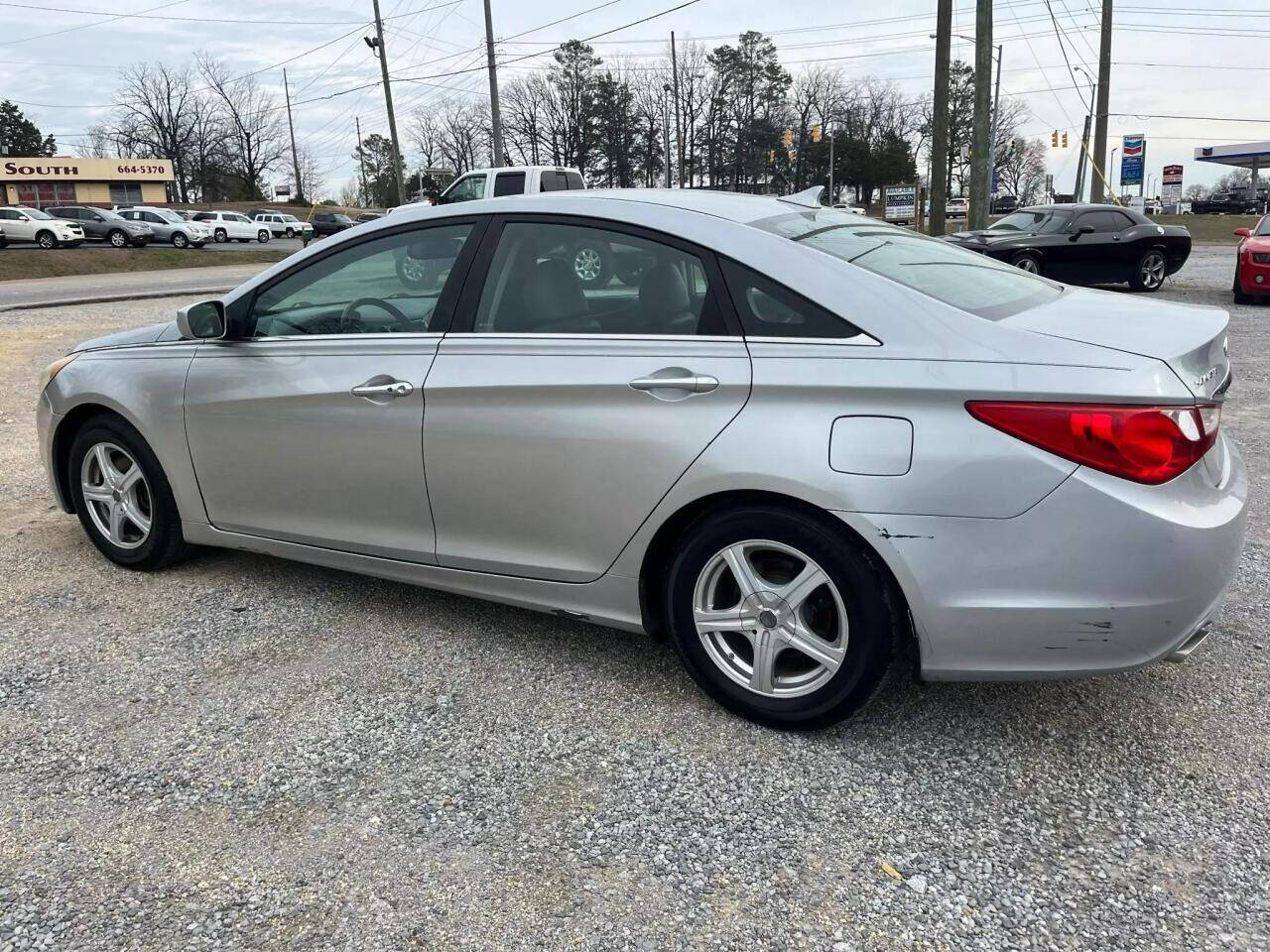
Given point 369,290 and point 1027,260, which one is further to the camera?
point 1027,260

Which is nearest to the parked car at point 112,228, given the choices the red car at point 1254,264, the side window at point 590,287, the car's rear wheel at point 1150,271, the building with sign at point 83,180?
the building with sign at point 83,180

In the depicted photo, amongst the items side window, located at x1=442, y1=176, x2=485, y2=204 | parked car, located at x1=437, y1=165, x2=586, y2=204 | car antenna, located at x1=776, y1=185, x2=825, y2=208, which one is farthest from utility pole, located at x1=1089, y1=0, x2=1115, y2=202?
car antenna, located at x1=776, y1=185, x2=825, y2=208

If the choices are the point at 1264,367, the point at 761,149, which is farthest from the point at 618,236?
the point at 761,149

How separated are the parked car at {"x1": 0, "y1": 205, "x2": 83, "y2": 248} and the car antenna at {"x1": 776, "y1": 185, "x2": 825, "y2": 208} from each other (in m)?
40.8

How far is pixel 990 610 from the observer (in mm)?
2562

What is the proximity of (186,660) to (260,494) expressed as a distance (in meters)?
0.68

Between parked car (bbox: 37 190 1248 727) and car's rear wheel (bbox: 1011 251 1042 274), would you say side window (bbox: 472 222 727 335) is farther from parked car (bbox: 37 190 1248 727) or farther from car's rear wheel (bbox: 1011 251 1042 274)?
car's rear wheel (bbox: 1011 251 1042 274)

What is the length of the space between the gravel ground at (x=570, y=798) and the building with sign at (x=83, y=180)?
8180 centimetres

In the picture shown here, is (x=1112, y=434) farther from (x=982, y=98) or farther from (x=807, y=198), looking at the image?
(x=982, y=98)

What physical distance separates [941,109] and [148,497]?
18824 millimetres

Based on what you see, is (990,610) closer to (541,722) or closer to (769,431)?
(769,431)

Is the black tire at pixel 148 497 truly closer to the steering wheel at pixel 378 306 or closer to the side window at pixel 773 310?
the steering wheel at pixel 378 306

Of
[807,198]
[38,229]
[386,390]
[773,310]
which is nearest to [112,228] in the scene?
[38,229]

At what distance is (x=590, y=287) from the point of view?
3.24 meters
